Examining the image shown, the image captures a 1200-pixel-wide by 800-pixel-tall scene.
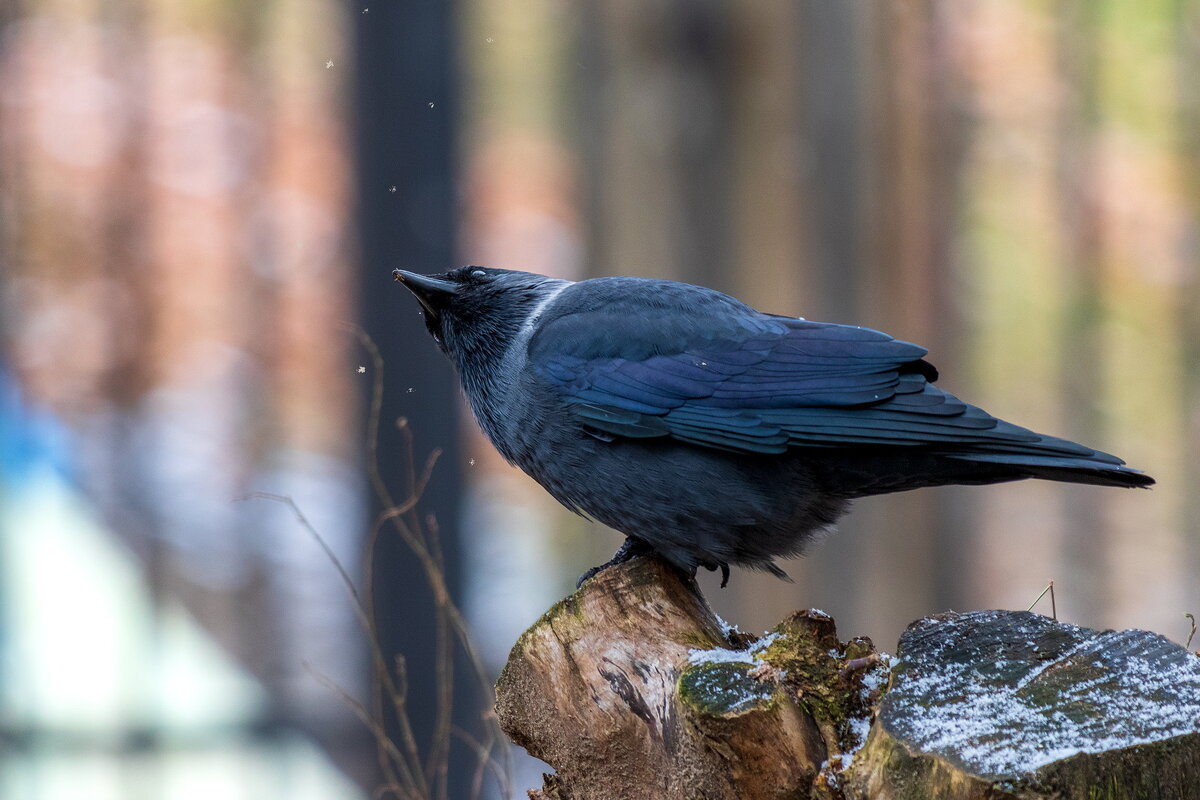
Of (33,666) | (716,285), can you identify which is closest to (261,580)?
(33,666)

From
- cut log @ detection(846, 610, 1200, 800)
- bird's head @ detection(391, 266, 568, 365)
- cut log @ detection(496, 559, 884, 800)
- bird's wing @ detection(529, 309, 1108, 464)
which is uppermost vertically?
bird's head @ detection(391, 266, 568, 365)

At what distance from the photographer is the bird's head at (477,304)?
2973 millimetres

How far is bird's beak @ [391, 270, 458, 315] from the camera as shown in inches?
120

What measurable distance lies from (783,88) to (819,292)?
68 cm

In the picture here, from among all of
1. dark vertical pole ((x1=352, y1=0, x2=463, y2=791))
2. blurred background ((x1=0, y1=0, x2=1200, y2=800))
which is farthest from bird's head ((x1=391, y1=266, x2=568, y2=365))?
blurred background ((x1=0, y1=0, x2=1200, y2=800))

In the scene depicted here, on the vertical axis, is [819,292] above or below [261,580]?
above

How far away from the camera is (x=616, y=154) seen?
4195mm

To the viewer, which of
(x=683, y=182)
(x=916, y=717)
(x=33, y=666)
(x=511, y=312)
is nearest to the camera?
(x=916, y=717)

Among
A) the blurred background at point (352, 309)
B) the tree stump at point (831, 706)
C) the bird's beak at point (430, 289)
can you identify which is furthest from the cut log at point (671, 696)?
the blurred background at point (352, 309)

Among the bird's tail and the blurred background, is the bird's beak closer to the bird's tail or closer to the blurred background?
the blurred background

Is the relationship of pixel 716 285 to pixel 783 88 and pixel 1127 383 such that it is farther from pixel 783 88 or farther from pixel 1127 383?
pixel 1127 383

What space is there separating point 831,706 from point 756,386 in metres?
0.72

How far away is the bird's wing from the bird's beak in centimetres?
38

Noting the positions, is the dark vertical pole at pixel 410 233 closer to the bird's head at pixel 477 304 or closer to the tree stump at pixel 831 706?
the bird's head at pixel 477 304
